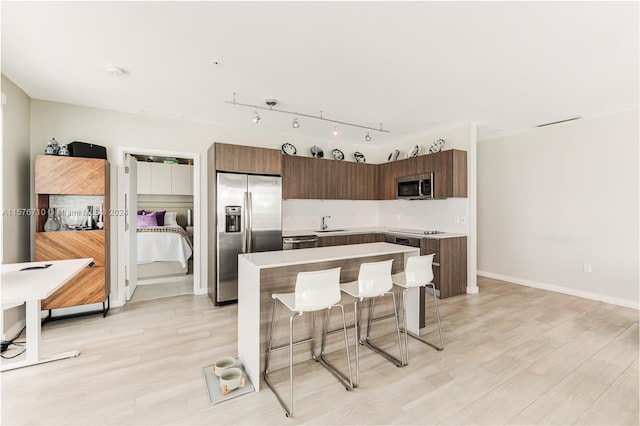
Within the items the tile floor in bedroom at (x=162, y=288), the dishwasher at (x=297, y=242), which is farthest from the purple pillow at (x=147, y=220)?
the dishwasher at (x=297, y=242)

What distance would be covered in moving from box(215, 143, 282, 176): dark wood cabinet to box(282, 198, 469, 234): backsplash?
1151mm

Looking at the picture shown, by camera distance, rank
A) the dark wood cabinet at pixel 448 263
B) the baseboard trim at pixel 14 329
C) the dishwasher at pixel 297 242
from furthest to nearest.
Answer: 1. the dishwasher at pixel 297 242
2. the dark wood cabinet at pixel 448 263
3. the baseboard trim at pixel 14 329

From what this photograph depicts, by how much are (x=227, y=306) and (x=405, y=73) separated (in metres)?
3.61

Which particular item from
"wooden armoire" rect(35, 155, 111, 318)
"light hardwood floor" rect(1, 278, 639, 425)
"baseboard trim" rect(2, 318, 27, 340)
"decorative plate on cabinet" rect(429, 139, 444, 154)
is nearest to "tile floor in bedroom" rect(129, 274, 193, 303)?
"wooden armoire" rect(35, 155, 111, 318)

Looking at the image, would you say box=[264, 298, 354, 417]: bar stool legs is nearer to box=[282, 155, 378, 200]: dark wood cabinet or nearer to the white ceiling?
the white ceiling

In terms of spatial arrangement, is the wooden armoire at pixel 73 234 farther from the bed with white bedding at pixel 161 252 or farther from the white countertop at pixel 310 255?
the white countertop at pixel 310 255

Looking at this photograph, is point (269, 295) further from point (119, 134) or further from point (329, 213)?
point (329, 213)

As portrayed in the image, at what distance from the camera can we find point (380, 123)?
15.4 feet

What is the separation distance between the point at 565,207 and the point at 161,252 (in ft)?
22.9

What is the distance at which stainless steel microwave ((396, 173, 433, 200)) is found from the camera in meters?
4.91

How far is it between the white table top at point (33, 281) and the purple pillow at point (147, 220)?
13.6 ft

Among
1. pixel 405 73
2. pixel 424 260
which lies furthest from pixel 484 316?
pixel 405 73

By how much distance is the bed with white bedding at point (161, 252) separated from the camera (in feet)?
18.2

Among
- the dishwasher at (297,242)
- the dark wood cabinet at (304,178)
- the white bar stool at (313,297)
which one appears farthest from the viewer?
the dark wood cabinet at (304,178)
